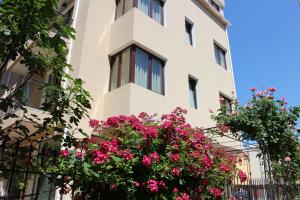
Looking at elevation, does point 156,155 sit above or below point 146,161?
above

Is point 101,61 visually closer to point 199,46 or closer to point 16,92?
point 199,46

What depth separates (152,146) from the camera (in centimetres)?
644

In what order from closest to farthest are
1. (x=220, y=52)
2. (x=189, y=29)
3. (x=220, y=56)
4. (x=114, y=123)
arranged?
(x=114, y=123)
(x=189, y=29)
(x=220, y=56)
(x=220, y=52)

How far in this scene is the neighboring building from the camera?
1066 centimetres

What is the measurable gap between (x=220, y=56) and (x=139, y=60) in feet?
27.5

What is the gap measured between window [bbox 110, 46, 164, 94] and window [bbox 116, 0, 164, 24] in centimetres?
221

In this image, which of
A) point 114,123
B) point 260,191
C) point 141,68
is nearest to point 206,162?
point 114,123

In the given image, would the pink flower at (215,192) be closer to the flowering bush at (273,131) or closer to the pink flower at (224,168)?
the pink flower at (224,168)

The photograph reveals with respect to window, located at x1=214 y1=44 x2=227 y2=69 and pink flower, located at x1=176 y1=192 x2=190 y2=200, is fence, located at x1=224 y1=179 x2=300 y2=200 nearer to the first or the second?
pink flower, located at x1=176 y1=192 x2=190 y2=200

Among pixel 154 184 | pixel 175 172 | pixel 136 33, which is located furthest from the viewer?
pixel 136 33

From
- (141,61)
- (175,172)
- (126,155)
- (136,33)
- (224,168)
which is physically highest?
(136,33)

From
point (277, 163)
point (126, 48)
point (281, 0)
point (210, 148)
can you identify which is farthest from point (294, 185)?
point (126, 48)

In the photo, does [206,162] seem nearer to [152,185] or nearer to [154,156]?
[154,156]

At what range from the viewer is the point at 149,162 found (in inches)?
231
